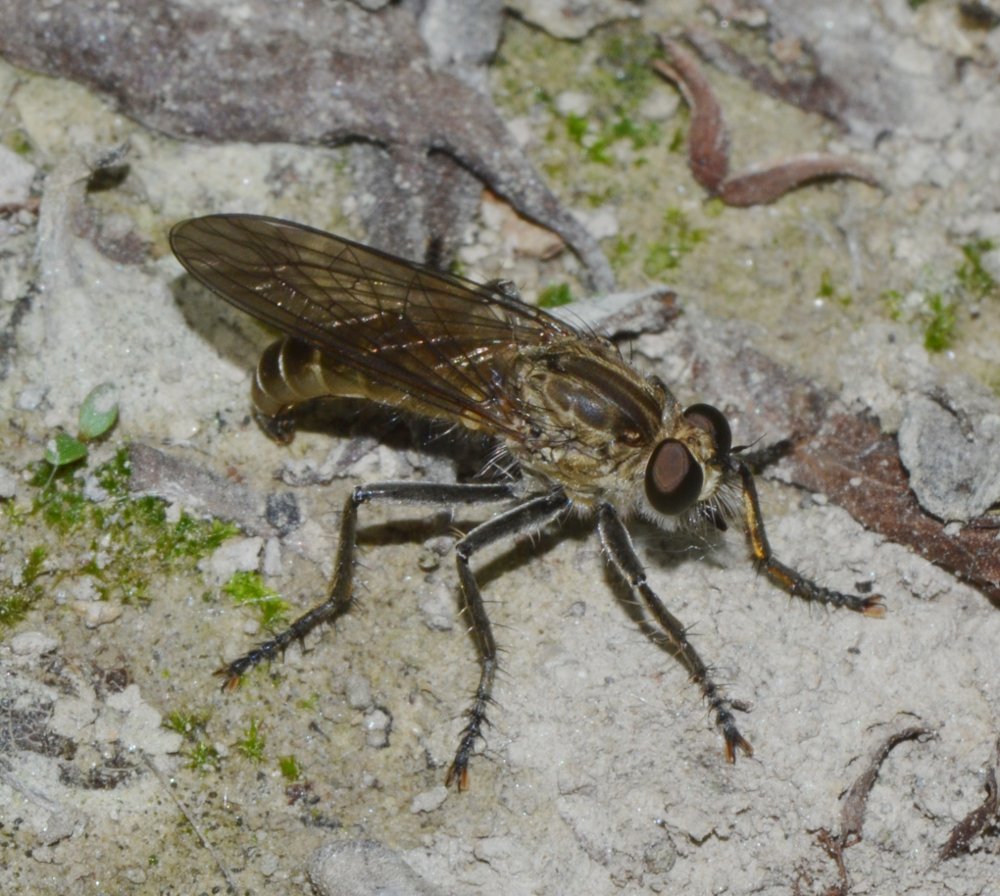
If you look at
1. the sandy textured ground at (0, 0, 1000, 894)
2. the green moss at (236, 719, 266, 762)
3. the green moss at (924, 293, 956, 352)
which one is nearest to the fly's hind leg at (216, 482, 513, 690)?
the sandy textured ground at (0, 0, 1000, 894)

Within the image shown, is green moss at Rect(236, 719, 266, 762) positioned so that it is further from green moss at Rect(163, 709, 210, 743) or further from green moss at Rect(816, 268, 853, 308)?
green moss at Rect(816, 268, 853, 308)

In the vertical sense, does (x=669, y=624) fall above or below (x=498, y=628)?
above

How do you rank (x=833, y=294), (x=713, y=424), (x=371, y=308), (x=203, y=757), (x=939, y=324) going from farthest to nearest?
(x=833, y=294) < (x=939, y=324) < (x=371, y=308) < (x=713, y=424) < (x=203, y=757)

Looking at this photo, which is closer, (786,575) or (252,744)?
(252,744)

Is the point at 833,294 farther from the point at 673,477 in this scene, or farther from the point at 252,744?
the point at 252,744

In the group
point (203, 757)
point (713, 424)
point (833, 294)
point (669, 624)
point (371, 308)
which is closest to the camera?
point (203, 757)

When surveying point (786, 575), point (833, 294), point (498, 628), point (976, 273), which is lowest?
point (498, 628)

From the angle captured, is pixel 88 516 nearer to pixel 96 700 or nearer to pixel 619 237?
pixel 96 700

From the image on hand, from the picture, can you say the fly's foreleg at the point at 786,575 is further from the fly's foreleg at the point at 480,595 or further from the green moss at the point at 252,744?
the green moss at the point at 252,744

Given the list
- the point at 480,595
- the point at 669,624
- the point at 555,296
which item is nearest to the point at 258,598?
the point at 480,595
